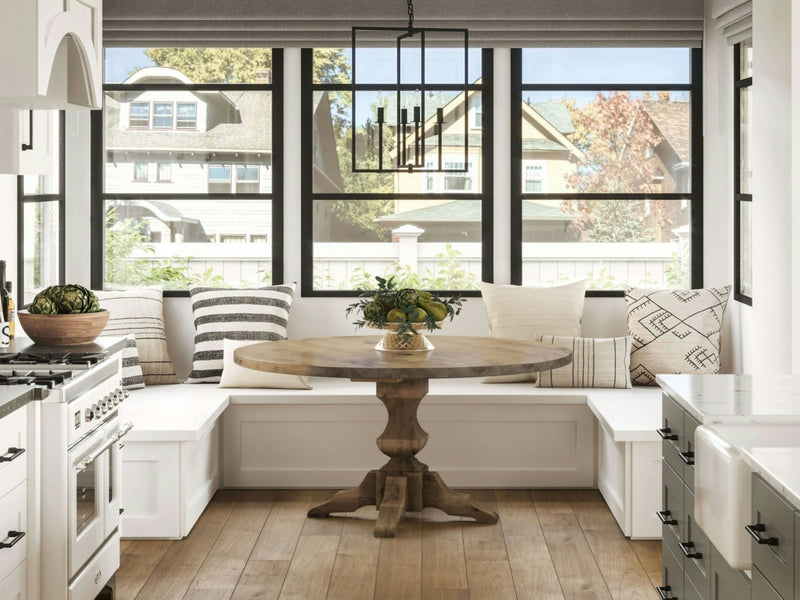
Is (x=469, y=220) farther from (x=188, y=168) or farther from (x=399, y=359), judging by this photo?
(x=399, y=359)

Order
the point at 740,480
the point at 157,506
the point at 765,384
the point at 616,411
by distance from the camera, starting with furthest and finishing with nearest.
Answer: the point at 616,411 < the point at 157,506 < the point at 765,384 < the point at 740,480

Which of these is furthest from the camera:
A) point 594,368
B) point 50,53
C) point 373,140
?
point 373,140

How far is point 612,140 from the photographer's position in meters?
5.91

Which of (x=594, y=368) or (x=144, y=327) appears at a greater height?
(x=144, y=327)

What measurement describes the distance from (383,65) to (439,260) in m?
1.11

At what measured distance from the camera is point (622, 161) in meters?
5.92

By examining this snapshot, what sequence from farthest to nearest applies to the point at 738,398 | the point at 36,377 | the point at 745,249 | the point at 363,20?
1. the point at 363,20
2. the point at 745,249
3. the point at 36,377
4. the point at 738,398

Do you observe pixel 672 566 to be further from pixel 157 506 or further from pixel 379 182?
pixel 379 182

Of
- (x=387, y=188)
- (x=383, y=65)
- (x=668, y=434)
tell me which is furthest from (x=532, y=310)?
(x=668, y=434)

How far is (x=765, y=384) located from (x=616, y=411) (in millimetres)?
1672

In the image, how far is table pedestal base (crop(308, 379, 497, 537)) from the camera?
451cm

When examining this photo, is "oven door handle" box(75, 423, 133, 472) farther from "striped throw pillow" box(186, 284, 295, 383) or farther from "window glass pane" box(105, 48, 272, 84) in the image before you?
"window glass pane" box(105, 48, 272, 84)

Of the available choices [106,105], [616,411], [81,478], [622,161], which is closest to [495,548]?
[616,411]

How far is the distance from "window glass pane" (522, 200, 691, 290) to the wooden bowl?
2861mm
